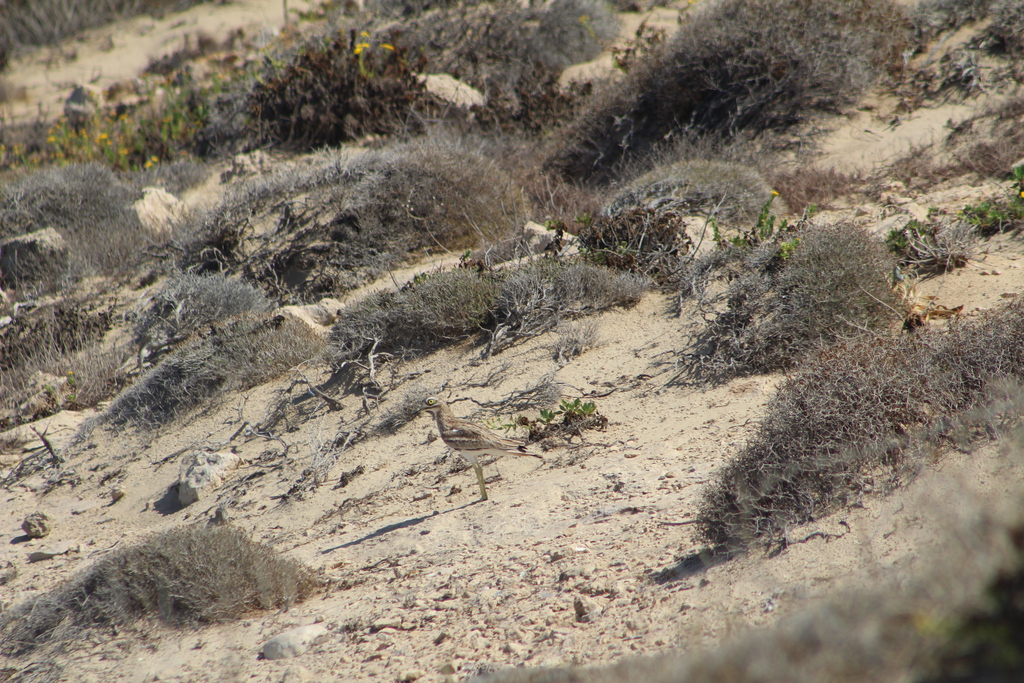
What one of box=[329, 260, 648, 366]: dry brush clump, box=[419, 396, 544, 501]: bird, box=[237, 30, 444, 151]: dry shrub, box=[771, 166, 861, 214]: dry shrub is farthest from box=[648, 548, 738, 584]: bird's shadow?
box=[237, 30, 444, 151]: dry shrub

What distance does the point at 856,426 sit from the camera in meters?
3.75

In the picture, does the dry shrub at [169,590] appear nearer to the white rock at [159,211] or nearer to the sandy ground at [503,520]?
the sandy ground at [503,520]

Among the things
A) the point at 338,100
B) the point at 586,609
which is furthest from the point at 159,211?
the point at 586,609

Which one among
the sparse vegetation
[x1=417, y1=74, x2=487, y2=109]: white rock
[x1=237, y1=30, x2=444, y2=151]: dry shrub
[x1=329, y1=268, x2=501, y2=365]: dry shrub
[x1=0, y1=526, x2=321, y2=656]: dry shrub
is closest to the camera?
[x1=0, y1=526, x2=321, y2=656]: dry shrub

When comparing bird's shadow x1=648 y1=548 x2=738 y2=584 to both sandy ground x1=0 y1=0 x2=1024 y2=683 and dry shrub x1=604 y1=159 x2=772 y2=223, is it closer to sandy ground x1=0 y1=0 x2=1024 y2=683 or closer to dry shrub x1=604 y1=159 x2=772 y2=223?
sandy ground x1=0 y1=0 x2=1024 y2=683

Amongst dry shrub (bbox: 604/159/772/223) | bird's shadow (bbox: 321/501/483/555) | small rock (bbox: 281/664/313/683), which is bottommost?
bird's shadow (bbox: 321/501/483/555)

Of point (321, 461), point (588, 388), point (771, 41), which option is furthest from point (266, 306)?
point (771, 41)

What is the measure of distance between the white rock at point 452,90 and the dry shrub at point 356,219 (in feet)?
9.44

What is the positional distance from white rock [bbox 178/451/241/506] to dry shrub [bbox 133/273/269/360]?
9.73 ft

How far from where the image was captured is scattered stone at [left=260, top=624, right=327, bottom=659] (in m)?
3.71

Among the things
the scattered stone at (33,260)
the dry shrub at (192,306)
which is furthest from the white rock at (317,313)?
the scattered stone at (33,260)

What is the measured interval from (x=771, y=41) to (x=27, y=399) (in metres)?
10.5

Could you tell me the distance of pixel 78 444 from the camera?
25.5 feet

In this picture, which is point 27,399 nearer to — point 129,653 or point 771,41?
point 129,653
